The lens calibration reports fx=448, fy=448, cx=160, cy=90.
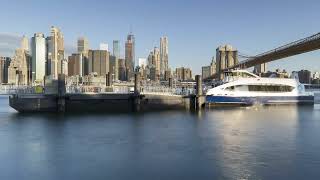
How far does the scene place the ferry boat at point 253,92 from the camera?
54.5 meters

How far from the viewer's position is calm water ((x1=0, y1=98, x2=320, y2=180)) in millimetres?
17984

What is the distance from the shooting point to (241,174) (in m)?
17.3

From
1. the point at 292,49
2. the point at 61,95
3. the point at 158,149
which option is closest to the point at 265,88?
the point at 292,49

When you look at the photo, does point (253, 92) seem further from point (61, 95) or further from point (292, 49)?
point (61, 95)

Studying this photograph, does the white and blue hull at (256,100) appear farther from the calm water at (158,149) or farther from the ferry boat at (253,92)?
the calm water at (158,149)

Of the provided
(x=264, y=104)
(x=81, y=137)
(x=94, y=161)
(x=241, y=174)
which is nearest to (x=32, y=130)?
(x=81, y=137)

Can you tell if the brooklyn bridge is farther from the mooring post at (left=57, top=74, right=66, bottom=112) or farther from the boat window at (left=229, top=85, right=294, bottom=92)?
the mooring post at (left=57, top=74, right=66, bottom=112)

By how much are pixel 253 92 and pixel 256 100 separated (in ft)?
3.62

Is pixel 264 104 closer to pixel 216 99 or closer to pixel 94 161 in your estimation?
pixel 216 99

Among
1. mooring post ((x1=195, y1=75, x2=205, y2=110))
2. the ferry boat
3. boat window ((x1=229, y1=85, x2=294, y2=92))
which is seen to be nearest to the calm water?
mooring post ((x1=195, y1=75, x2=205, y2=110))

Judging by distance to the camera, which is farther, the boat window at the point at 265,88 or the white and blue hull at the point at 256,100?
the boat window at the point at 265,88

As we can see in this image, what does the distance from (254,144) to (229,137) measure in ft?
10.5

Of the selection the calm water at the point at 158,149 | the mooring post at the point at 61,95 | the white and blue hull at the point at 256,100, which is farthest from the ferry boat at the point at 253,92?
the mooring post at the point at 61,95

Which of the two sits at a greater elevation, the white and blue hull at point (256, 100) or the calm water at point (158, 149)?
the white and blue hull at point (256, 100)
